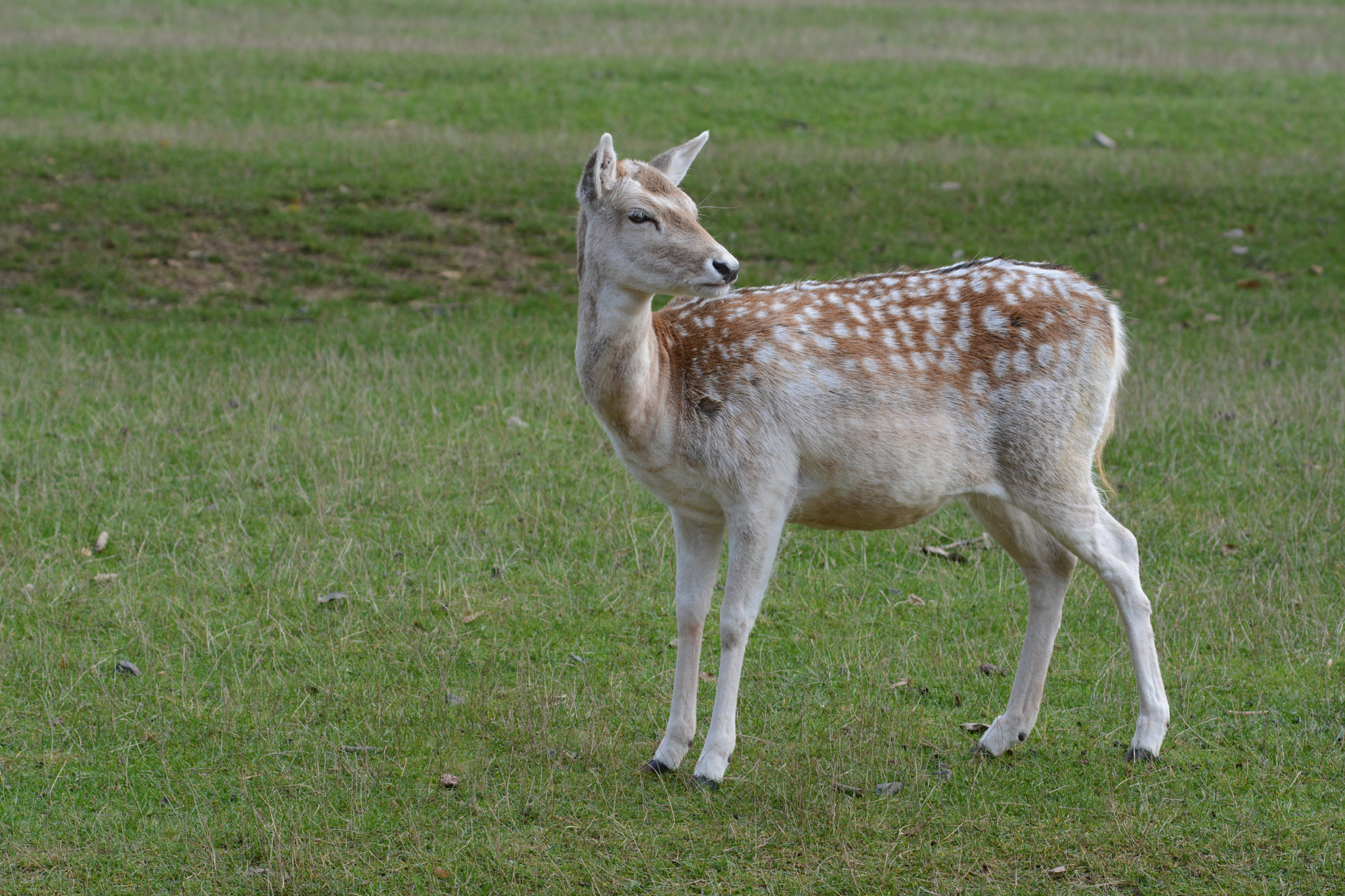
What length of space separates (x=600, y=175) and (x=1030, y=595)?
2.50m

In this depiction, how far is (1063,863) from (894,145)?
14660 mm

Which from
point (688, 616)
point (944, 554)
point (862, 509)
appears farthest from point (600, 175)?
point (944, 554)

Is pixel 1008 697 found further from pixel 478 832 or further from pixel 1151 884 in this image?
pixel 478 832

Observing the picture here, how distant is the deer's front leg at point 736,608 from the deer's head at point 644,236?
2.95ft

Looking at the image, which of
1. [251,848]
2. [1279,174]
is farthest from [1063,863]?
[1279,174]

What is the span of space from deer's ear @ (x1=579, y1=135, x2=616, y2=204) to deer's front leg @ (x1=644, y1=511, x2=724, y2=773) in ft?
4.31

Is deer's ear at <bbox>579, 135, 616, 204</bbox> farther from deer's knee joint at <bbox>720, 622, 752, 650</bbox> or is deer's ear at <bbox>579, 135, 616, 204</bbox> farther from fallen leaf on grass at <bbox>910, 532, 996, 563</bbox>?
fallen leaf on grass at <bbox>910, 532, 996, 563</bbox>

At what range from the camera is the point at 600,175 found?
16.3 feet

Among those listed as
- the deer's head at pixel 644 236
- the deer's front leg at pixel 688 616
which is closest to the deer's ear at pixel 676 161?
the deer's head at pixel 644 236

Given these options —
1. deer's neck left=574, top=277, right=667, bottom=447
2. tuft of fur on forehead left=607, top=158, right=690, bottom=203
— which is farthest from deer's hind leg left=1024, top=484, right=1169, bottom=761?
tuft of fur on forehead left=607, top=158, right=690, bottom=203

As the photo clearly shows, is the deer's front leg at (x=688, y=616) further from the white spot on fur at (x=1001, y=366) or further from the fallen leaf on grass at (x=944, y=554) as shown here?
the fallen leaf on grass at (x=944, y=554)

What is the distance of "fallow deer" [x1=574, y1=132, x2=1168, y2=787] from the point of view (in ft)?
16.7

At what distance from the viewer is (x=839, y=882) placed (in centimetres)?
461

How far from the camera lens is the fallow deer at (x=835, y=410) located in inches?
200
